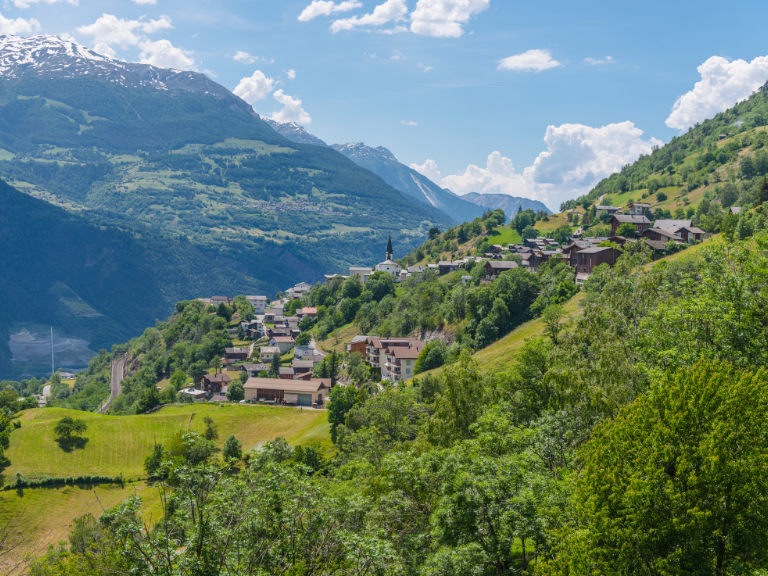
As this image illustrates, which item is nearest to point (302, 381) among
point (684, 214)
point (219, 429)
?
point (219, 429)

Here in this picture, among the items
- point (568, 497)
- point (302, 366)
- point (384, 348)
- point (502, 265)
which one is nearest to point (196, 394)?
point (302, 366)

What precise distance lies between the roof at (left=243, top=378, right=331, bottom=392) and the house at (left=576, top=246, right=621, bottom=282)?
5207 centimetres

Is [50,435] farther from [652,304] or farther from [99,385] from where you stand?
[99,385]

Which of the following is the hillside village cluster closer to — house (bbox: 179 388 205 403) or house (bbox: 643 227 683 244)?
house (bbox: 643 227 683 244)

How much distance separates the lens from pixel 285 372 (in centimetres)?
11981

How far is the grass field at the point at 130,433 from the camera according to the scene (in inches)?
2825

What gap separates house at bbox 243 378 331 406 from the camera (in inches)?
3895

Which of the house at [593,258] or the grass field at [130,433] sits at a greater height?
the house at [593,258]

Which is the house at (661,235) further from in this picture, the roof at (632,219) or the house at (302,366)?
the house at (302,366)

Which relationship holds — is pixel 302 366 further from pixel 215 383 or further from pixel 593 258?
pixel 593 258

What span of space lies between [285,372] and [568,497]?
350 ft

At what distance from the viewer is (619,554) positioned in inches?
589

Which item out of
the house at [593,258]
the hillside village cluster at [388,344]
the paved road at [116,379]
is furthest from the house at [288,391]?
the paved road at [116,379]

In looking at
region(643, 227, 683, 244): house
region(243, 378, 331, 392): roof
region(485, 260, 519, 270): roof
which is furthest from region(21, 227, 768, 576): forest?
region(485, 260, 519, 270): roof
